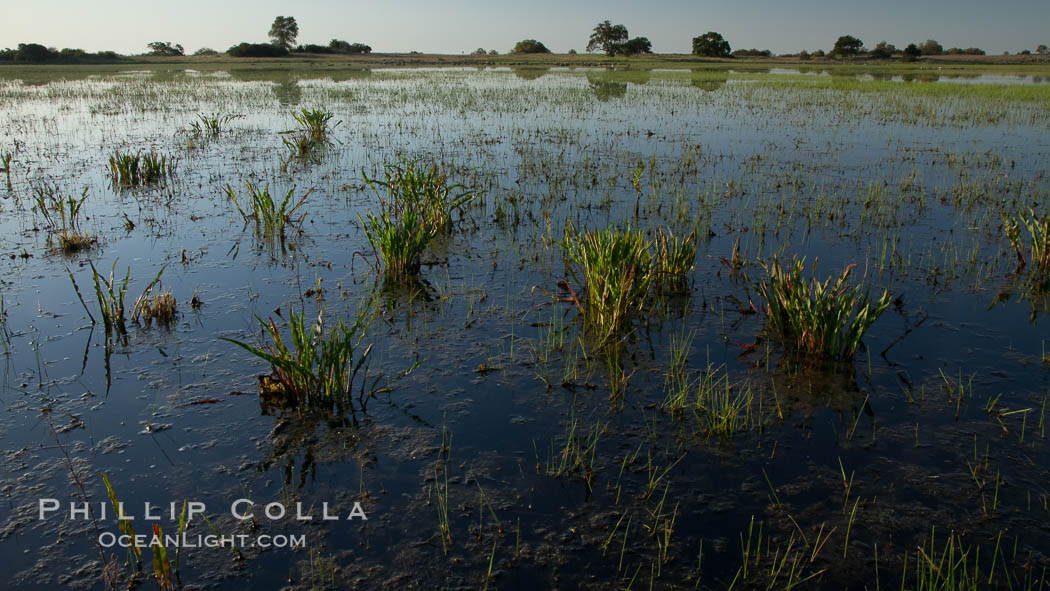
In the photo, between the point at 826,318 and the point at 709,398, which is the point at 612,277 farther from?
the point at 826,318

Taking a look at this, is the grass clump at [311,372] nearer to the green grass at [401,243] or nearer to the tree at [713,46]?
the green grass at [401,243]

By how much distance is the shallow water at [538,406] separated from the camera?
8.95 feet

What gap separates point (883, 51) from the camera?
6744 cm

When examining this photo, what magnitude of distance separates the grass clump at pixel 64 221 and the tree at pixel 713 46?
2865 inches

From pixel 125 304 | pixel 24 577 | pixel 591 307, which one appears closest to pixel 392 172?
pixel 125 304

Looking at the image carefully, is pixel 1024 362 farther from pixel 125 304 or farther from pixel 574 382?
pixel 125 304

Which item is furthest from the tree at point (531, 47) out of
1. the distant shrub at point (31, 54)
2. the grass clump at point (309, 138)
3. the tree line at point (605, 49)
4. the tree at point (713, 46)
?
the grass clump at point (309, 138)

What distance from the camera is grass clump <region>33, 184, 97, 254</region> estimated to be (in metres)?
6.59

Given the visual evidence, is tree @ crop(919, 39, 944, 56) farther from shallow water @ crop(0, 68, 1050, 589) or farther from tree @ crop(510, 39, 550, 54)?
shallow water @ crop(0, 68, 1050, 589)

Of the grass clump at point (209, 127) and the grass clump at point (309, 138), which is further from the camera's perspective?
the grass clump at point (209, 127)

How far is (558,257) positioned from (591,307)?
5.54 ft

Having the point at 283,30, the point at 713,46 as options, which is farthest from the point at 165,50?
the point at 713,46

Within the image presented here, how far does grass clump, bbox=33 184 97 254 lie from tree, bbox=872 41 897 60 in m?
74.8

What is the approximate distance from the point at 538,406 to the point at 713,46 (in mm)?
76253
